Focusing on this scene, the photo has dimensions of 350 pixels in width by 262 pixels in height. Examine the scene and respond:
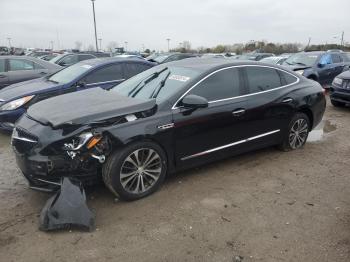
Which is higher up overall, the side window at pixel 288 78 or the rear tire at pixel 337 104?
the side window at pixel 288 78

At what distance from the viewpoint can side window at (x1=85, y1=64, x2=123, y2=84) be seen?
759cm

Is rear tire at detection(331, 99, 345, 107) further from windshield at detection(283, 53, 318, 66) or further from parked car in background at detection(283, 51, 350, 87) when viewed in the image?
windshield at detection(283, 53, 318, 66)

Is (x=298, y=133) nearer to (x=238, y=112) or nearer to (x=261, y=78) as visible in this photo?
(x=261, y=78)

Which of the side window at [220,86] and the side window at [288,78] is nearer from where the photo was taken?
the side window at [220,86]

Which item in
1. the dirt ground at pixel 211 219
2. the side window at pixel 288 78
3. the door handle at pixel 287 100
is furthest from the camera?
the side window at pixel 288 78

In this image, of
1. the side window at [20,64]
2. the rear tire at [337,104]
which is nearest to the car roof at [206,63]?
the rear tire at [337,104]

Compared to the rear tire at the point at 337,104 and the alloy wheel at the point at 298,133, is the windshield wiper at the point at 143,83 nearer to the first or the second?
the alloy wheel at the point at 298,133

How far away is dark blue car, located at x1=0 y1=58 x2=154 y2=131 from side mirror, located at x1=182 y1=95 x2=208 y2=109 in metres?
2.86

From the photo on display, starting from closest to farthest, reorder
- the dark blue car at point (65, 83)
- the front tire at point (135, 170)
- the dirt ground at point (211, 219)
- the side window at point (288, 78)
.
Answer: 1. the dirt ground at point (211, 219)
2. the front tire at point (135, 170)
3. the side window at point (288, 78)
4. the dark blue car at point (65, 83)

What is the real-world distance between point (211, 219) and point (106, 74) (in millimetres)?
4874

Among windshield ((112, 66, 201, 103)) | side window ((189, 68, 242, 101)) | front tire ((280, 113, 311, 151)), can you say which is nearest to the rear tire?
front tire ((280, 113, 311, 151))

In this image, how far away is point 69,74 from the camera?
25.5 feet

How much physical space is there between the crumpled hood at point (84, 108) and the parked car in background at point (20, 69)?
5587 millimetres

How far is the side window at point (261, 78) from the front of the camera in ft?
17.7
